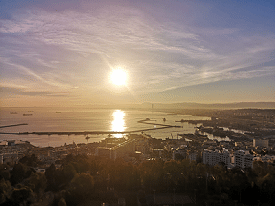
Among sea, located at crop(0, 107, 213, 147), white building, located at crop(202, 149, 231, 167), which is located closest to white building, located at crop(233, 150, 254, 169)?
white building, located at crop(202, 149, 231, 167)

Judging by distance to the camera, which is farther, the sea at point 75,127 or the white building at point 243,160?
the sea at point 75,127

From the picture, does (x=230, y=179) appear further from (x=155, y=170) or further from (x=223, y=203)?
(x=155, y=170)

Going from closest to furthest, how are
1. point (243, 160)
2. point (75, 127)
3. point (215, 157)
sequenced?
point (243, 160) < point (215, 157) < point (75, 127)

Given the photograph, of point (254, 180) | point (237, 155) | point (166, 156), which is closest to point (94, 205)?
point (254, 180)

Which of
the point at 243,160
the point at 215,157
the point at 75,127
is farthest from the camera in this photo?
the point at 75,127

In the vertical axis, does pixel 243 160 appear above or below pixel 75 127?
above

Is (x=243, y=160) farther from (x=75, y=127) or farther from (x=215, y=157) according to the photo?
(x=75, y=127)

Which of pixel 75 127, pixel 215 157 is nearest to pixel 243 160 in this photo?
pixel 215 157

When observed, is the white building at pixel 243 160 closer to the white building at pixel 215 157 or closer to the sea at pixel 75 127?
the white building at pixel 215 157

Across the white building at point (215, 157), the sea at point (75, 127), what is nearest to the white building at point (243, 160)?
the white building at point (215, 157)

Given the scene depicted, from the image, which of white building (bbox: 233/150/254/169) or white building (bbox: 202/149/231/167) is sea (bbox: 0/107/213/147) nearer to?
white building (bbox: 202/149/231/167)
